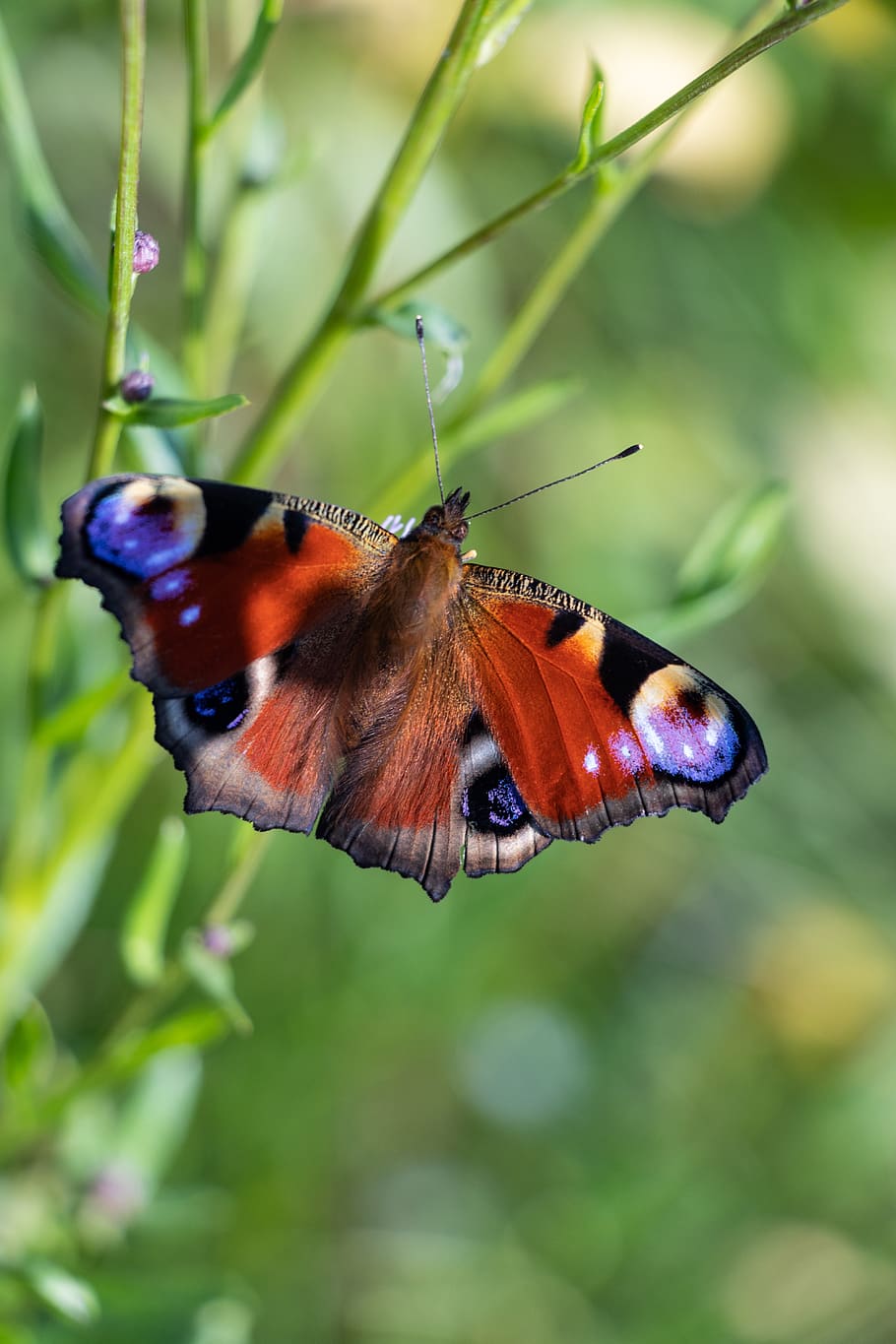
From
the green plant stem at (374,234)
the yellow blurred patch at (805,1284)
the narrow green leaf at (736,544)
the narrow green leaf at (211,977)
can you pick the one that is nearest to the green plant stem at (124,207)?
the green plant stem at (374,234)

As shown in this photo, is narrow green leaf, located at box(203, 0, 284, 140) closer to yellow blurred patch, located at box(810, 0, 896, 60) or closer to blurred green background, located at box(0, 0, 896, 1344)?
blurred green background, located at box(0, 0, 896, 1344)

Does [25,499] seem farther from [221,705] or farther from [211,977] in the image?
[211,977]

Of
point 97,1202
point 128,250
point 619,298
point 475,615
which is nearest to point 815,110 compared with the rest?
point 619,298

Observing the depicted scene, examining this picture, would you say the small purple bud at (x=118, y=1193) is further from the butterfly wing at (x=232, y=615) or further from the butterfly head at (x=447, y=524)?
the butterfly head at (x=447, y=524)

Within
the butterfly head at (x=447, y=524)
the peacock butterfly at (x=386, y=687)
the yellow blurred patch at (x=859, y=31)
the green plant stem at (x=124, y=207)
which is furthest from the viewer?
the yellow blurred patch at (x=859, y=31)

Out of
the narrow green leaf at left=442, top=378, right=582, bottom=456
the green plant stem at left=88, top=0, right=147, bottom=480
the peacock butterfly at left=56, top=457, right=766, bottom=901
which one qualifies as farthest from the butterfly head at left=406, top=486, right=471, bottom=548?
the green plant stem at left=88, top=0, right=147, bottom=480
